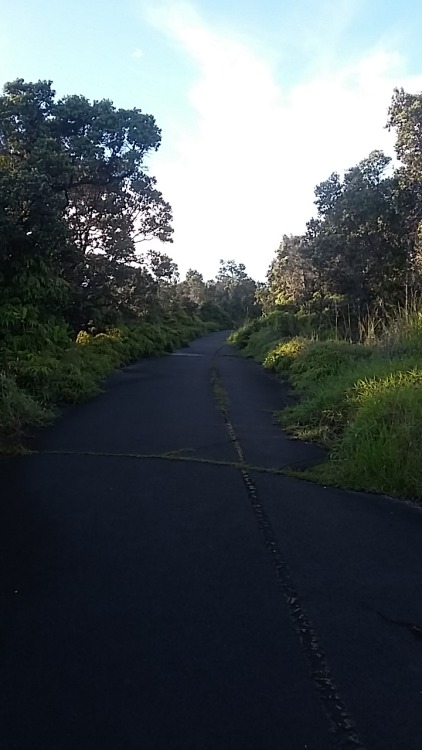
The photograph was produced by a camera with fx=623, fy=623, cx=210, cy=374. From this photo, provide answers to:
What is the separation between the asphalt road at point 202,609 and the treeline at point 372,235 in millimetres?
11520

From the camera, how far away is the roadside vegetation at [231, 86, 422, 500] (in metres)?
6.02

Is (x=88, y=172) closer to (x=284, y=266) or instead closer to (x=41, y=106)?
(x=41, y=106)

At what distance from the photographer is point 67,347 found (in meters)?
13.8

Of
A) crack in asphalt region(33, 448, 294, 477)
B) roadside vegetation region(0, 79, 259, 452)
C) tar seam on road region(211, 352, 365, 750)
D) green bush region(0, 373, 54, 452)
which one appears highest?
roadside vegetation region(0, 79, 259, 452)

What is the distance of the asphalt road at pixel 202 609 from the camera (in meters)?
2.50

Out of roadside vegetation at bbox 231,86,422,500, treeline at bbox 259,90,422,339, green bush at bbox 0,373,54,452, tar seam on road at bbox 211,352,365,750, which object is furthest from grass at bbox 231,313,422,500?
treeline at bbox 259,90,422,339

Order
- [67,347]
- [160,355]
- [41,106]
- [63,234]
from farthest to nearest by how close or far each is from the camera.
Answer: [160,355], [41,106], [67,347], [63,234]

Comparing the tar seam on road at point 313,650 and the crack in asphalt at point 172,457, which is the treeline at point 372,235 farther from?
the tar seam on road at point 313,650

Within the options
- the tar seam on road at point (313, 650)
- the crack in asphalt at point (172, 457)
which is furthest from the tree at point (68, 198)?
the tar seam on road at point (313, 650)

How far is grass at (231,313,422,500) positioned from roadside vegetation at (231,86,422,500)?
0.01 m

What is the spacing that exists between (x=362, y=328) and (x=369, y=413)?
8.30 m

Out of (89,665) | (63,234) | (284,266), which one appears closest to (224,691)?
(89,665)

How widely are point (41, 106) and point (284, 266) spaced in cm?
1893

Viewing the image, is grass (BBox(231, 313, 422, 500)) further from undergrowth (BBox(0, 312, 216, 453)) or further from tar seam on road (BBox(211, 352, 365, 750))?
undergrowth (BBox(0, 312, 216, 453))
